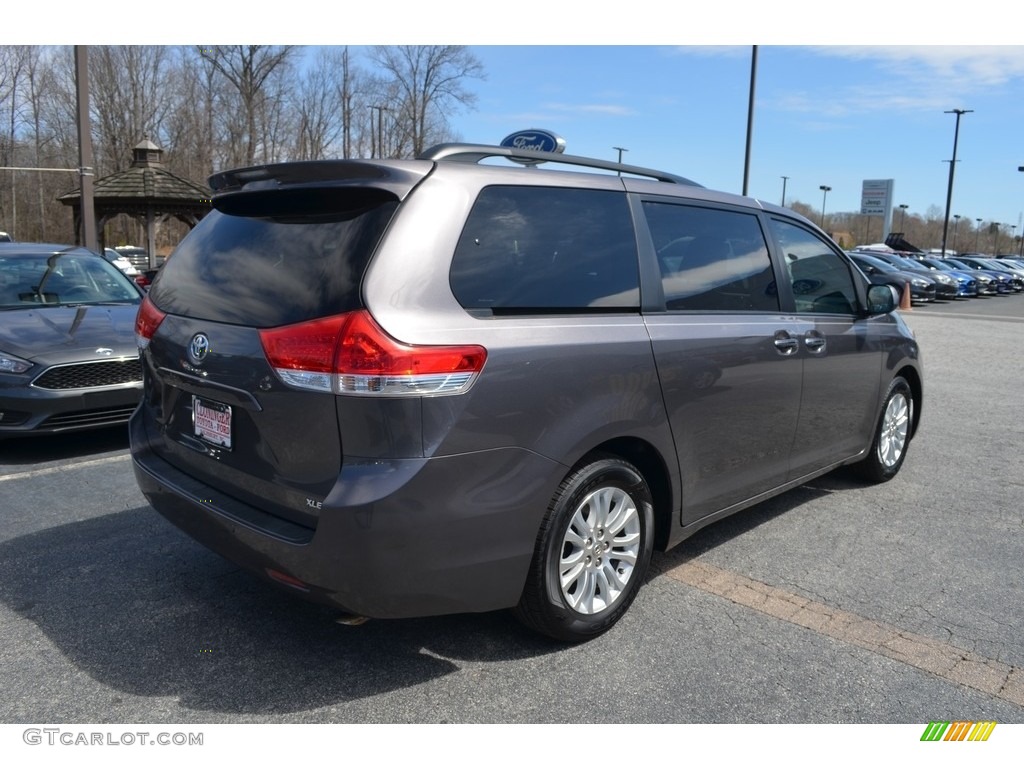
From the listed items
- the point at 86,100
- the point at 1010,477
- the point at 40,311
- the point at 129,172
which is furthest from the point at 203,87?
the point at 1010,477

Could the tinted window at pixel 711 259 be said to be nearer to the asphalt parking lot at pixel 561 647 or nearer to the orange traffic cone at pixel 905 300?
the asphalt parking lot at pixel 561 647

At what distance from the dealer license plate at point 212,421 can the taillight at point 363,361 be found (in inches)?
17.5

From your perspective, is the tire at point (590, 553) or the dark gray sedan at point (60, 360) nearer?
the tire at point (590, 553)

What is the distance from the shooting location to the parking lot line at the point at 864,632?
3029 millimetres

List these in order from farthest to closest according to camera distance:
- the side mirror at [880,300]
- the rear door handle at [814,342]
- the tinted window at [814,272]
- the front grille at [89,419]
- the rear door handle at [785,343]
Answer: the front grille at [89,419] → the side mirror at [880,300] → the tinted window at [814,272] → the rear door handle at [814,342] → the rear door handle at [785,343]

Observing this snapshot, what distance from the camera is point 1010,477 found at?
575cm

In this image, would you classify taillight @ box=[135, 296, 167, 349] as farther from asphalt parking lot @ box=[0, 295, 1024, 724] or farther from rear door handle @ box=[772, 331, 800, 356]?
rear door handle @ box=[772, 331, 800, 356]

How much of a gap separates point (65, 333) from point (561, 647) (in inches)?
187

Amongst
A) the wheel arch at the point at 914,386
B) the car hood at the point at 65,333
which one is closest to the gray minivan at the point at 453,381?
the wheel arch at the point at 914,386

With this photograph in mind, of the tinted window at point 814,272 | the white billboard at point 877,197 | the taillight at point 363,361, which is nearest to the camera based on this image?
the taillight at point 363,361

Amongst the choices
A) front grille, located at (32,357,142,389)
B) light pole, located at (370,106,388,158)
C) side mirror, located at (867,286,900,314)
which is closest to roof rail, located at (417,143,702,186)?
side mirror, located at (867,286,900,314)

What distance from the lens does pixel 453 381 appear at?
2.60m

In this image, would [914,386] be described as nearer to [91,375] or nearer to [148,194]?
[91,375]

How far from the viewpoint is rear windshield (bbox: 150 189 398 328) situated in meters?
2.66
